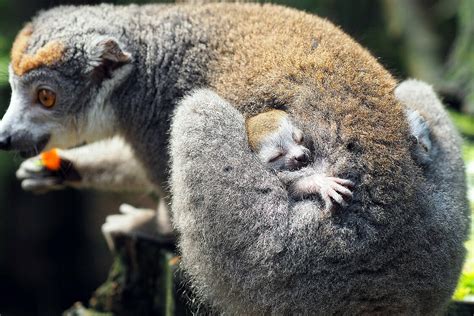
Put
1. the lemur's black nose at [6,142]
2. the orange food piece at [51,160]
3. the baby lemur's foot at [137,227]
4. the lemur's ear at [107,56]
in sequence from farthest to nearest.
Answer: the orange food piece at [51,160] → the baby lemur's foot at [137,227] → the lemur's black nose at [6,142] → the lemur's ear at [107,56]

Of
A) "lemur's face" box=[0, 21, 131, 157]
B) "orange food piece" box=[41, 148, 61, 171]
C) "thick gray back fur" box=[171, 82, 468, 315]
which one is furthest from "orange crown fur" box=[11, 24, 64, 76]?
"thick gray back fur" box=[171, 82, 468, 315]

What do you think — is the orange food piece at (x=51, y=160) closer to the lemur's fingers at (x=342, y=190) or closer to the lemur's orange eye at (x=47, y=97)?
the lemur's orange eye at (x=47, y=97)

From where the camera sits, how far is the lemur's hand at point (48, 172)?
10477 millimetres

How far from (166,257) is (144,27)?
3216 mm

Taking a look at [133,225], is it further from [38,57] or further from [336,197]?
[336,197]

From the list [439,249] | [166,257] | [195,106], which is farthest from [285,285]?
[166,257]

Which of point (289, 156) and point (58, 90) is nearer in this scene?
point (289, 156)

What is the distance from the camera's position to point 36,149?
9.23 m

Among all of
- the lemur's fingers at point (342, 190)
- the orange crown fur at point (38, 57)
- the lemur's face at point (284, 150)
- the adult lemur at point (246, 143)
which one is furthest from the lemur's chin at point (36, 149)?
the lemur's fingers at point (342, 190)

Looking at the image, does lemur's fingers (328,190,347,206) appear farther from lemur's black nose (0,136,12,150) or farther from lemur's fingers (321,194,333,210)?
lemur's black nose (0,136,12,150)

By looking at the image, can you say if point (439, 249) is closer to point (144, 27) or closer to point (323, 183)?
point (323, 183)

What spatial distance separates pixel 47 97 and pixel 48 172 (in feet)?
6.14

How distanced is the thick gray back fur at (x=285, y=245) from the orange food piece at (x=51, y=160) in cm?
373

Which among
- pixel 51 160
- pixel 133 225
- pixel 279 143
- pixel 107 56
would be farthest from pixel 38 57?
pixel 279 143
